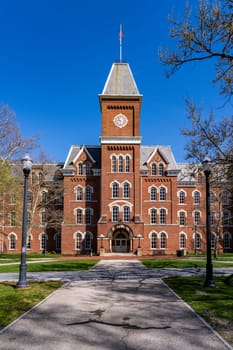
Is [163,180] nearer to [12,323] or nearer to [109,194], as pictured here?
[109,194]

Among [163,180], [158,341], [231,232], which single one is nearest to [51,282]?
[158,341]

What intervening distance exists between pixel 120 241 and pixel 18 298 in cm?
3165

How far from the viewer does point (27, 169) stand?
13805 millimetres

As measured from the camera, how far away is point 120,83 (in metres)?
44.1

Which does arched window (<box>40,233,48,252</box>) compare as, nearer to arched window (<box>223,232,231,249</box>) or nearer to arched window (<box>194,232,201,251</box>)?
arched window (<box>194,232,201,251</box>)

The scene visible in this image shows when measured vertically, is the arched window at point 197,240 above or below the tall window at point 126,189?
below

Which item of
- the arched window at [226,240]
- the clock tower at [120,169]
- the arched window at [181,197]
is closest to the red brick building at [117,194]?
the clock tower at [120,169]

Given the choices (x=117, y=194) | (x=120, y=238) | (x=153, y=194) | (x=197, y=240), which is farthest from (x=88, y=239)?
(x=197, y=240)

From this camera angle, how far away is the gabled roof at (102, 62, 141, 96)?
141 feet

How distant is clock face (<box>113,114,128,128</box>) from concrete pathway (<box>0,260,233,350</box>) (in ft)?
106

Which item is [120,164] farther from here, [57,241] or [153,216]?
[57,241]

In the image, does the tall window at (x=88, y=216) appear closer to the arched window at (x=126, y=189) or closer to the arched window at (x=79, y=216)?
the arched window at (x=79, y=216)

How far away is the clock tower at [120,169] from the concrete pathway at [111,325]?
93.2 feet

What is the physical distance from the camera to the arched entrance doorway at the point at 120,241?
137 feet
